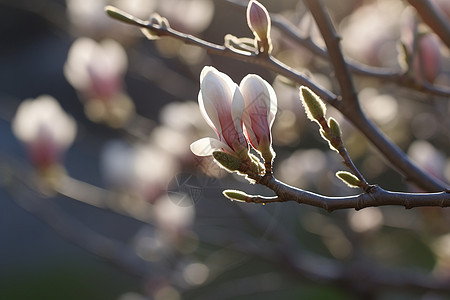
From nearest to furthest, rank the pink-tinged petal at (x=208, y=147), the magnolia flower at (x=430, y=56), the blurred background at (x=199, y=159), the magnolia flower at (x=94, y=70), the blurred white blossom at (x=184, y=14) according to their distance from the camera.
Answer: the pink-tinged petal at (x=208, y=147), the magnolia flower at (x=430, y=56), the blurred background at (x=199, y=159), the magnolia flower at (x=94, y=70), the blurred white blossom at (x=184, y=14)

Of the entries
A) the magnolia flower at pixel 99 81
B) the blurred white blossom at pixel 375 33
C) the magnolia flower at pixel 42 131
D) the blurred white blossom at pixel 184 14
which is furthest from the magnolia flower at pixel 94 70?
the blurred white blossom at pixel 375 33

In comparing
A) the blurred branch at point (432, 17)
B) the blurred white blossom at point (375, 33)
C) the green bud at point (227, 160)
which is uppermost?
the blurred white blossom at point (375, 33)

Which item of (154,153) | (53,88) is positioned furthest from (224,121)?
(53,88)

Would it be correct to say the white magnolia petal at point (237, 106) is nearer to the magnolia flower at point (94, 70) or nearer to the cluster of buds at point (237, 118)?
the cluster of buds at point (237, 118)

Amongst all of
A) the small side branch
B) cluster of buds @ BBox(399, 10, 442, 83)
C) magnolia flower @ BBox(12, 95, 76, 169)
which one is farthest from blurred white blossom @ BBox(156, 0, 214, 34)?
the small side branch

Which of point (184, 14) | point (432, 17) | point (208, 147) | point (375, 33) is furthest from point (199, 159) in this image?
point (184, 14)

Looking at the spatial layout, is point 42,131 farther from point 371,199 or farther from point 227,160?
point 371,199
